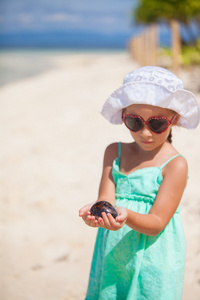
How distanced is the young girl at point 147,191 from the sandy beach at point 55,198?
121cm

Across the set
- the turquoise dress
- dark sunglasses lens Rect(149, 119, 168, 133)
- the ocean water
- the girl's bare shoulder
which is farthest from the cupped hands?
the ocean water

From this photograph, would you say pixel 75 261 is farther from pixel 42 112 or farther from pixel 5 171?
pixel 42 112

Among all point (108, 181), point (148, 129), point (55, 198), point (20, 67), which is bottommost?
point (108, 181)

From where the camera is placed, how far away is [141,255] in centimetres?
176

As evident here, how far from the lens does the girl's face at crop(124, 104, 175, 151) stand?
172 centimetres

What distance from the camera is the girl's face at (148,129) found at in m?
1.72

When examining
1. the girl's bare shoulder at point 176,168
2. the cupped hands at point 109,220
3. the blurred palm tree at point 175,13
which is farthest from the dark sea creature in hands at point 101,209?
the blurred palm tree at point 175,13

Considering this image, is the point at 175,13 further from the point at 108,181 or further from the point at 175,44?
the point at 108,181

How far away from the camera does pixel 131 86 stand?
1699 mm

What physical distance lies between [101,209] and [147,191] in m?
0.31

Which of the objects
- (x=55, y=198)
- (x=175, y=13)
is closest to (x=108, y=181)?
(x=55, y=198)

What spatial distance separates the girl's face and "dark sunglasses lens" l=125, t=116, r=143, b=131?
2 cm

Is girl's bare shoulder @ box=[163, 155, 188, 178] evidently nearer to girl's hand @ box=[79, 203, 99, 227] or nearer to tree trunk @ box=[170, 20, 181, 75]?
girl's hand @ box=[79, 203, 99, 227]

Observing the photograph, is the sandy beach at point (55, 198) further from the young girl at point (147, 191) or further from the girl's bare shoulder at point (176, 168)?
the girl's bare shoulder at point (176, 168)
